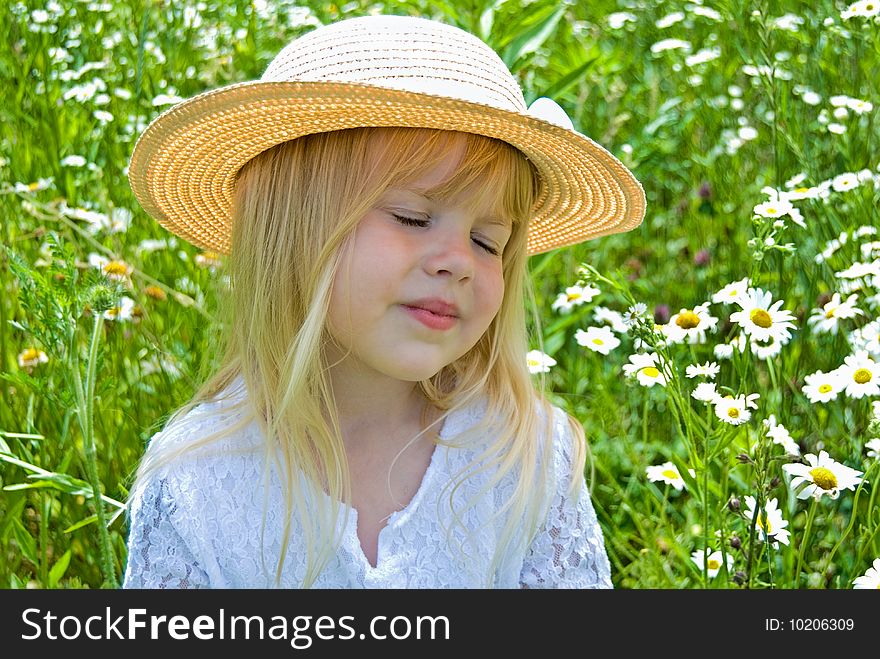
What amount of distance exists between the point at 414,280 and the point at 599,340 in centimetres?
52

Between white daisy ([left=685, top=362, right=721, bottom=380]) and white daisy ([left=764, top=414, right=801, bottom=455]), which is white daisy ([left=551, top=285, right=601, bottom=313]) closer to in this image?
white daisy ([left=685, top=362, right=721, bottom=380])

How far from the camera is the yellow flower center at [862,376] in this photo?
4.28 feet

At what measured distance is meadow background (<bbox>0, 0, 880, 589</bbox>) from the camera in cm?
A: 124

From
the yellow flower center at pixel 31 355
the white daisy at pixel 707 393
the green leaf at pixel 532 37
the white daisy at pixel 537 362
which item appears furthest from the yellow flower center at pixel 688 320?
the yellow flower center at pixel 31 355

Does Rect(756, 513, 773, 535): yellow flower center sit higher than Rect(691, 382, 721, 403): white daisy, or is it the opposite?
Rect(691, 382, 721, 403): white daisy

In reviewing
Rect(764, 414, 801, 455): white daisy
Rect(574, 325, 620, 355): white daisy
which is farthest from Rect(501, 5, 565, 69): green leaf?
Rect(764, 414, 801, 455): white daisy

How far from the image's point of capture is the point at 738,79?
2.77 meters

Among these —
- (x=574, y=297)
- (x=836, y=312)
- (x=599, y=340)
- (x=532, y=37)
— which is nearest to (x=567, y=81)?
(x=532, y=37)

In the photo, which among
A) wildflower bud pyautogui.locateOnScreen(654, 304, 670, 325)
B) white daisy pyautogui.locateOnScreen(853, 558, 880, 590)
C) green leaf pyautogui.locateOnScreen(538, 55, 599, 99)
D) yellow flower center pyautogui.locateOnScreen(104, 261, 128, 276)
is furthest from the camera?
wildflower bud pyautogui.locateOnScreen(654, 304, 670, 325)

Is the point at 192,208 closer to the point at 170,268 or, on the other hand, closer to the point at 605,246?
the point at 170,268

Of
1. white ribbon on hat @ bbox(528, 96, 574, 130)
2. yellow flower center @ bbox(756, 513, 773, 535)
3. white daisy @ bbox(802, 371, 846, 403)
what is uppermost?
white ribbon on hat @ bbox(528, 96, 574, 130)

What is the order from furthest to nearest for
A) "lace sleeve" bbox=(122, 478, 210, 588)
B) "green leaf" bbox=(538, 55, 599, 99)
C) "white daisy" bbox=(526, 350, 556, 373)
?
"green leaf" bbox=(538, 55, 599, 99), "white daisy" bbox=(526, 350, 556, 373), "lace sleeve" bbox=(122, 478, 210, 588)

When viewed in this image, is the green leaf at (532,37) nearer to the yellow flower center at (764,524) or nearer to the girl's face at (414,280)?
the girl's face at (414,280)

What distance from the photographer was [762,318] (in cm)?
130
